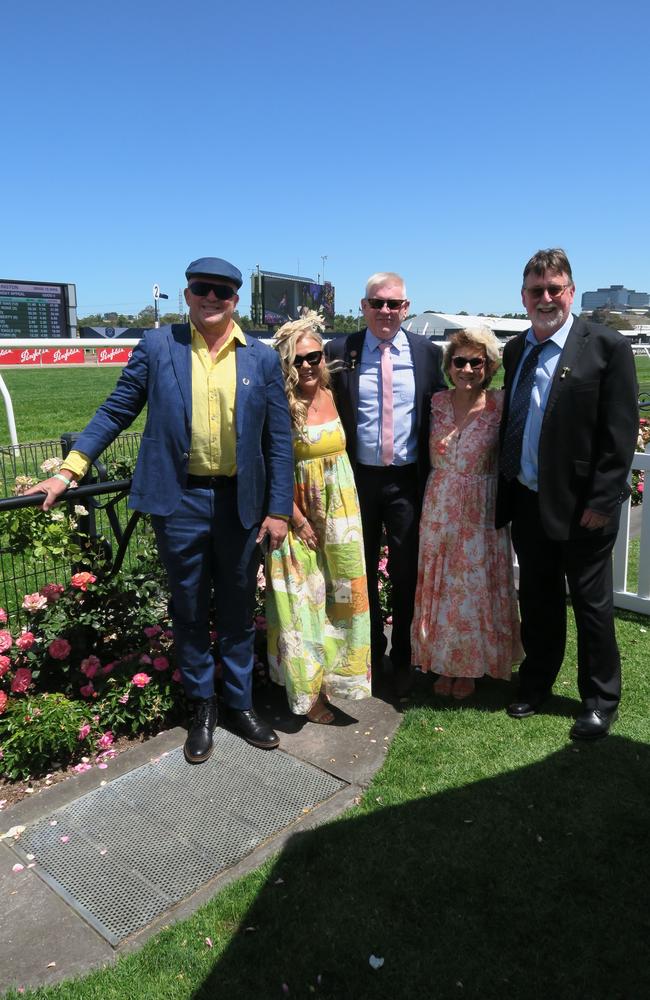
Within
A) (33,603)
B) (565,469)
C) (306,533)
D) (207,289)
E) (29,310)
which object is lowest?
(33,603)

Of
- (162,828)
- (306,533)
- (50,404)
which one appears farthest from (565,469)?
(50,404)

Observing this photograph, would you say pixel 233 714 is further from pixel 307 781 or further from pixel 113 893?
pixel 113 893

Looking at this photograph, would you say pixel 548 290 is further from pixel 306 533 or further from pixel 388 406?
pixel 306 533

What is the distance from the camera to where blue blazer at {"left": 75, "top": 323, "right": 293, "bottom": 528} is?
2846mm

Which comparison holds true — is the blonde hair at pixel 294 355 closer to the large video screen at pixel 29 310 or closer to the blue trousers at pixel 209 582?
the blue trousers at pixel 209 582

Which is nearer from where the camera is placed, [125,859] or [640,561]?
[125,859]

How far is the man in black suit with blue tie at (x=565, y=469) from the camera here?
3047mm

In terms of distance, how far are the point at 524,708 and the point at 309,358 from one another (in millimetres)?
1975

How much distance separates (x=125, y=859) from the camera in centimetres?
256

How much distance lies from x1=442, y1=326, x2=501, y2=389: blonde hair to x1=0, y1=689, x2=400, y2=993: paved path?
1754mm

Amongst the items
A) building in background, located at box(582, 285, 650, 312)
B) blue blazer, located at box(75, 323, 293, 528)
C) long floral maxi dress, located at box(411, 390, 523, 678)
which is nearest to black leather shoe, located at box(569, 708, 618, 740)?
long floral maxi dress, located at box(411, 390, 523, 678)

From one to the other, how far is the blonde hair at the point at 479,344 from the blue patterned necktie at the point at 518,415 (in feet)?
0.51

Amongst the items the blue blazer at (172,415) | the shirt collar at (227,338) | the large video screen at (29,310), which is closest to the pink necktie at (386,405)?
the blue blazer at (172,415)

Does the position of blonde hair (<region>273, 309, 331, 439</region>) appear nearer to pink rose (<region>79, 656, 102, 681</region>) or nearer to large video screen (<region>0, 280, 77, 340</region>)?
pink rose (<region>79, 656, 102, 681</region>)
